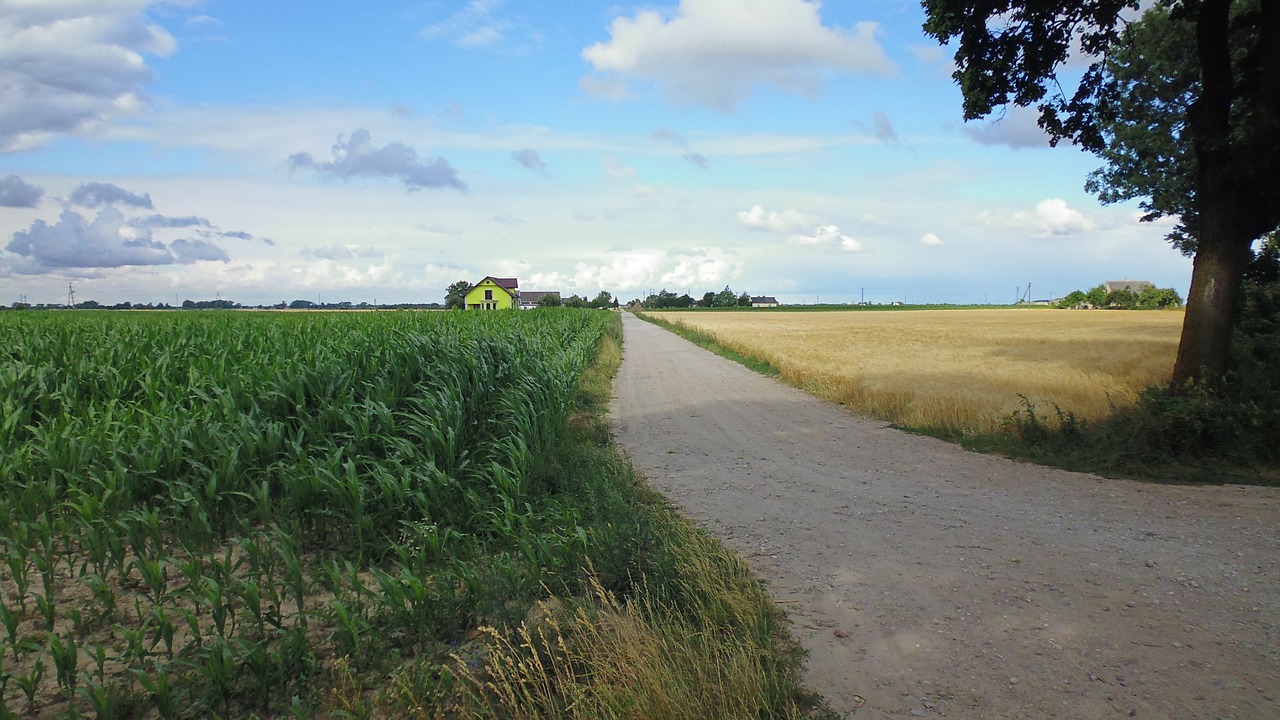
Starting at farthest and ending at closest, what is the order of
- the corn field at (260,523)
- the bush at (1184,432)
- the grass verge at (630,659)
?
1. the bush at (1184,432)
2. the corn field at (260,523)
3. the grass verge at (630,659)

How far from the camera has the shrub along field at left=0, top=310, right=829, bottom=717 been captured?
12.2ft

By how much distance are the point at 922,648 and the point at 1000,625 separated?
2.26 ft

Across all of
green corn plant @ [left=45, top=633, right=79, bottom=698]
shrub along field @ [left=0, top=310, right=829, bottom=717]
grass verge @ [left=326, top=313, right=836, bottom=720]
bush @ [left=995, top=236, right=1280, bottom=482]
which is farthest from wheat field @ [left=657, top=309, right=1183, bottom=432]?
green corn plant @ [left=45, top=633, right=79, bottom=698]

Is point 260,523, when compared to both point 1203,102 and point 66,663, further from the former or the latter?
point 1203,102

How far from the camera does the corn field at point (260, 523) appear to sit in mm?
3994

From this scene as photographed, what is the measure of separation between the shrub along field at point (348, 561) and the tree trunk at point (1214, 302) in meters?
8.14

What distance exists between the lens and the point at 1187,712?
11.5ft

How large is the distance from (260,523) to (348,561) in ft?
4.61

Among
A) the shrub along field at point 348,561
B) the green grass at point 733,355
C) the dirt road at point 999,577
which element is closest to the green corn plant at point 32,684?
the shrub along field at point 348,561

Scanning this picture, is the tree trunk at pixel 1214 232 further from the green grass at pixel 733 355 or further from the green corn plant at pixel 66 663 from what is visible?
the green corn plant at pixel 66 663

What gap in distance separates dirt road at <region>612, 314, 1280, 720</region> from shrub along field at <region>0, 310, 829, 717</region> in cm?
65

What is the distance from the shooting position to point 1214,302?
31.6ft

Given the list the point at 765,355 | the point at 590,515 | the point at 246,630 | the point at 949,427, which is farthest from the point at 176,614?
the point at 765,355

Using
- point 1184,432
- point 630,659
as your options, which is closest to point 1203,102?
point 1184,432
